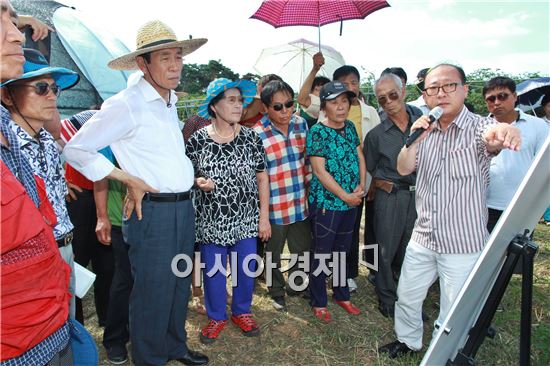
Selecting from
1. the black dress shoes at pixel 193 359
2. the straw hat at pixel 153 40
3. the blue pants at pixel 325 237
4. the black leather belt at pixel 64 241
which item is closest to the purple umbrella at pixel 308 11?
the straw hat at pixel 153 40

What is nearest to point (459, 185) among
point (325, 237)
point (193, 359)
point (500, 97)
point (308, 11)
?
point (325, 237)

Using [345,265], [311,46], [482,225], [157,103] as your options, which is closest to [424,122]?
[482,225]

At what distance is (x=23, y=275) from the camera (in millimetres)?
1164

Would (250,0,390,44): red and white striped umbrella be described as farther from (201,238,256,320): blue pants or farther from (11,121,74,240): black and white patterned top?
(11,121,74,240): black and white patterned top

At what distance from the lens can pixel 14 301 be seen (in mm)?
1145

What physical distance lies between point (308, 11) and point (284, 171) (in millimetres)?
2254

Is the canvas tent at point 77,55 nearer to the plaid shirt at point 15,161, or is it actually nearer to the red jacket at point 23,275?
the plaid shirt at point 15,161

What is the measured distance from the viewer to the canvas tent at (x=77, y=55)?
6195 millimetres

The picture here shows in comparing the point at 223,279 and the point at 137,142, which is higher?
the point at 137,142

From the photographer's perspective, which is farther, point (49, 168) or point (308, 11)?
point (308, 11)

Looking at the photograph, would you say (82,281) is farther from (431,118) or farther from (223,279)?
(431,118)

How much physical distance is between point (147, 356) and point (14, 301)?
1.56m

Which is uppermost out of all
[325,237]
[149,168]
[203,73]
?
[203,73]

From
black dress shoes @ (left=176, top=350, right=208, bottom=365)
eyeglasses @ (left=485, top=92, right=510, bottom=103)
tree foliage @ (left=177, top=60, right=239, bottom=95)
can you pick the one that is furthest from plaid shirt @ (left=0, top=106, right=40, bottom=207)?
tree foliage @ (left=177, top=60, right=239, bottom=95)
